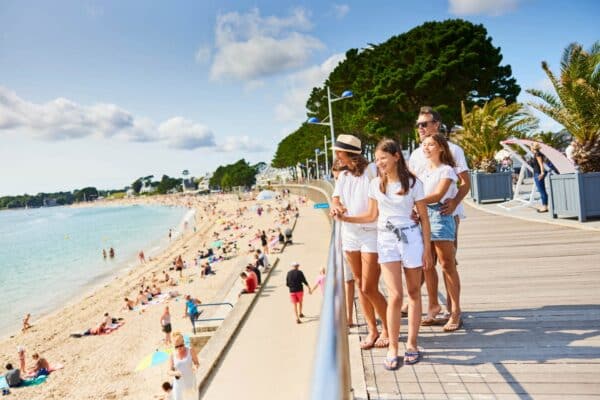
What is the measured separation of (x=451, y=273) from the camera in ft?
12.0

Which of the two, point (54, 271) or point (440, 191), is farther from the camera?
point (54, 271)

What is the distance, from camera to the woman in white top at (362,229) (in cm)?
344

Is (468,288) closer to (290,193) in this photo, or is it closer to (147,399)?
(147,399)

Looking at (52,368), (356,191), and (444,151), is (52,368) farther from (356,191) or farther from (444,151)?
(444,151)

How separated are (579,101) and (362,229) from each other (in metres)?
7.99

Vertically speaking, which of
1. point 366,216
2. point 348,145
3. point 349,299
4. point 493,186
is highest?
point 348,145

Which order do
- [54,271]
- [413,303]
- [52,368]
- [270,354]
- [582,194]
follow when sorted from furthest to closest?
1. [54,271]
2. [52,368]
3. [270,354]
4. [582,194]
5. [413,303]

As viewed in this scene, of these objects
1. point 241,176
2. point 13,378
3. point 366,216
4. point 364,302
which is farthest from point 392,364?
point 241,176

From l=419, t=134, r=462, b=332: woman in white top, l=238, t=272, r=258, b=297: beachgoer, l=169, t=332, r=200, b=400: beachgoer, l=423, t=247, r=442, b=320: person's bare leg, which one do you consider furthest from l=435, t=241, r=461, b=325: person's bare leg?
l=238, t=272, r=258, b=297: beachgoer

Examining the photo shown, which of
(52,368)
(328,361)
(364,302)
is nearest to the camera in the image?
(328,361)

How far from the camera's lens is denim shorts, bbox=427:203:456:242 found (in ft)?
11.9

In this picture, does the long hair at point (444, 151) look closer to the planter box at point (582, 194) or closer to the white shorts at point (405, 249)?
the white shorts at point (405, 249)

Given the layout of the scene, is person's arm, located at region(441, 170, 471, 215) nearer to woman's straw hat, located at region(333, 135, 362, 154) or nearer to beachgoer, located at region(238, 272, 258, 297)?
woman's straw hat, located at region(333, 135, 362, 154)

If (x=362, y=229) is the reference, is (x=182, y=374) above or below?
below
